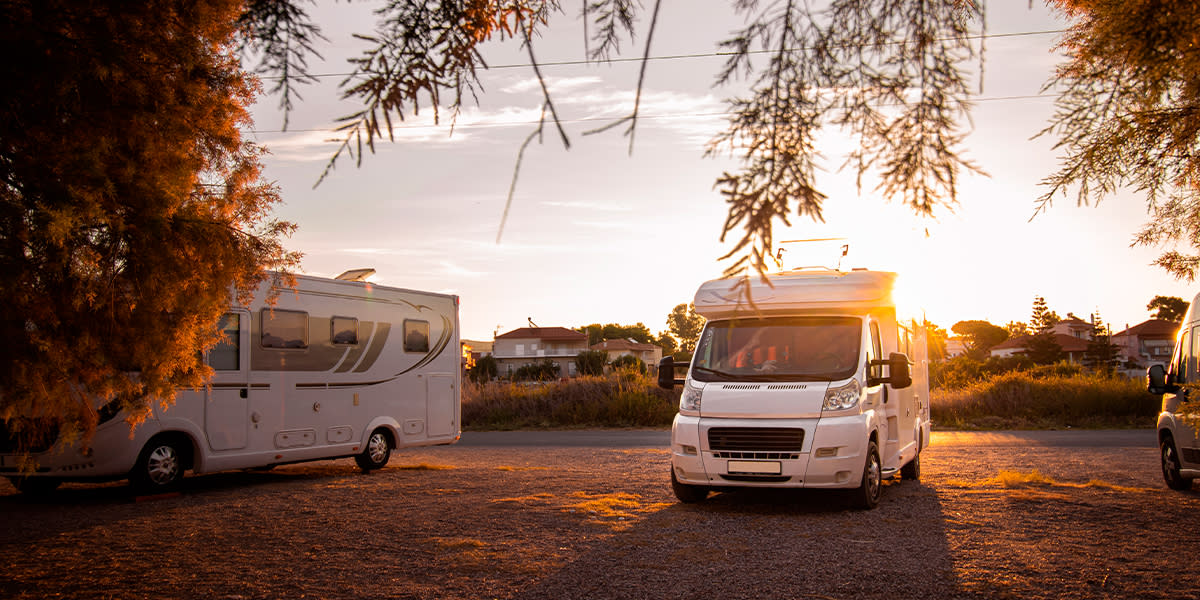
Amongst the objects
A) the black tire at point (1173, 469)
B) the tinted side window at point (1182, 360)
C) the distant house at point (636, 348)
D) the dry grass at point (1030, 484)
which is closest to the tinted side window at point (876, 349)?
the dry grass at point (1030, 484)

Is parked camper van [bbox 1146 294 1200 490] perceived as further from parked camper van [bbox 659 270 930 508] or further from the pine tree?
the pine tree

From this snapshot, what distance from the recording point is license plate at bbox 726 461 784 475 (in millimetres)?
9102

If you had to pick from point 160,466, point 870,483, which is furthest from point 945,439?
point 160,466

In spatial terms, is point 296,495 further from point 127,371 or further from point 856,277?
point 856,277

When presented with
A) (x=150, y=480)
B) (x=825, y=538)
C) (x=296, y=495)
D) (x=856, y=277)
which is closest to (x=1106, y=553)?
(x=825, y=538)

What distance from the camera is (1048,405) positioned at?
2361 centimetres

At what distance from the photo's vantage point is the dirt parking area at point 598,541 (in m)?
6.25

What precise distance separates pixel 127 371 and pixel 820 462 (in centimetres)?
600

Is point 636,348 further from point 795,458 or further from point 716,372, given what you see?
point 795,458

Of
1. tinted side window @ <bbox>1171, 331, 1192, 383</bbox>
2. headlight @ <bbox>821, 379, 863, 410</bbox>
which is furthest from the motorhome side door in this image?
tinted side window @ <bbox>1171, 331, 1192, 383</bbox>

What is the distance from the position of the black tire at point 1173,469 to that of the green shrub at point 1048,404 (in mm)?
11322

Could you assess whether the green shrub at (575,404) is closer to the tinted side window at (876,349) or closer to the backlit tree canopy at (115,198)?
the tinted side window at (876,349)

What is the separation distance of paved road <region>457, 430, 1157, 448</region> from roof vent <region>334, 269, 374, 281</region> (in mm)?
6814

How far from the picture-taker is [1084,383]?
24266mm
